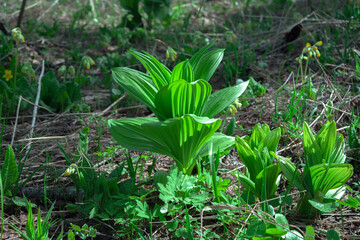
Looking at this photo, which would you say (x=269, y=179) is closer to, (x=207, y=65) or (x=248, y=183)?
(x=248, y=183)

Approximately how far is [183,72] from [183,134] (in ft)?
1.04

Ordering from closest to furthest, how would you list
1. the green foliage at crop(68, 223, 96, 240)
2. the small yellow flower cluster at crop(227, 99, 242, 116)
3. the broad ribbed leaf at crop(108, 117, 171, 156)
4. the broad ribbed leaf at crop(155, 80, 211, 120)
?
the green foliage at crop(68, 223, 96, 240)
the broad ribbed leaf at crop(155, 80, 211, 120)
the broad ribbed leaf at crop(108, 117, 171, 156)
the small yellow flower cluster at crop(227, 99, 242, 116)

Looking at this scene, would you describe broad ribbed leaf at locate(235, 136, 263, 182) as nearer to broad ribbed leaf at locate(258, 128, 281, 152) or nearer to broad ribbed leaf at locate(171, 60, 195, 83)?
broad ribbed leaf at locate(258, 128, 281, 152)

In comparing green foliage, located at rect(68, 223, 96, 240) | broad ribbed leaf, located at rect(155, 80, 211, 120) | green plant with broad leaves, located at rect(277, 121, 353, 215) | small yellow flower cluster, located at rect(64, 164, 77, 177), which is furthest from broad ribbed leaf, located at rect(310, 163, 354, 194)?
small yellow flower cluster, located at rect(64, 164, 77, 177)

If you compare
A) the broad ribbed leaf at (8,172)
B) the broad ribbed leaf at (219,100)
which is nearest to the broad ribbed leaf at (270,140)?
the broad ribbed leaf at (219,100)

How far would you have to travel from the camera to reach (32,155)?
251 centimetres

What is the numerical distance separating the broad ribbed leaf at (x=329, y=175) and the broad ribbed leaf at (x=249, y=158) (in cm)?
25

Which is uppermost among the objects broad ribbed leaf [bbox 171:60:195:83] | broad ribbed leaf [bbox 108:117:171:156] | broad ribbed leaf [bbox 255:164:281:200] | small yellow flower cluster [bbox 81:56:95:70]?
broad ribbed leaf [bbox 171:60:195:83]

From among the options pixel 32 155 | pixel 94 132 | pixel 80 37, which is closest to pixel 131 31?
pixel 80 37

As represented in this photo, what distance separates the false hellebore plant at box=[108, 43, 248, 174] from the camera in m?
1.76

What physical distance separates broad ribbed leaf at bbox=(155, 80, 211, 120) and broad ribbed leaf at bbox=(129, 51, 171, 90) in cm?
13

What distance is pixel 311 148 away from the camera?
5.92 feet

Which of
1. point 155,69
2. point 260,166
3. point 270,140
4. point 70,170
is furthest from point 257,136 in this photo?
point 70,170

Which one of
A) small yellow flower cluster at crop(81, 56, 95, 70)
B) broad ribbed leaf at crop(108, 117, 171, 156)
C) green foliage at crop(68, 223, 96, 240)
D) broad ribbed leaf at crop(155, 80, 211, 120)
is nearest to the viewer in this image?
green foliage at crop(68, 223, 96, 240)
